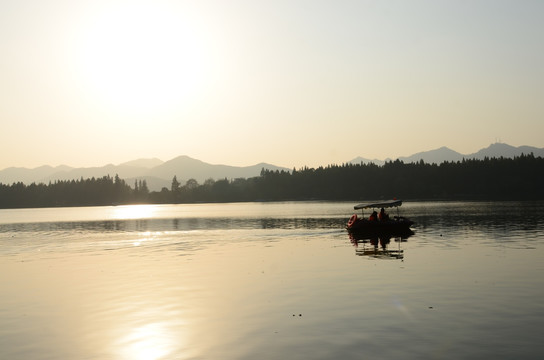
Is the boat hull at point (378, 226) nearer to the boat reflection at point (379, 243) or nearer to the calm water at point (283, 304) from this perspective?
the boat reflection at point (379, 243)

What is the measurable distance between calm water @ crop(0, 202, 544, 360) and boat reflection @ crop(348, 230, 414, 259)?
64 cm

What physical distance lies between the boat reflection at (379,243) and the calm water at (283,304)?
2.10ft

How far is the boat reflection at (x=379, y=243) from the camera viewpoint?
5269cm

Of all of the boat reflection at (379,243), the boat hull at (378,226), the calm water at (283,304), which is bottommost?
the calm water at (283,304)

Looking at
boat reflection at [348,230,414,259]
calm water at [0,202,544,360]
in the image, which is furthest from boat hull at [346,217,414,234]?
calm water at [0,202,544,360]

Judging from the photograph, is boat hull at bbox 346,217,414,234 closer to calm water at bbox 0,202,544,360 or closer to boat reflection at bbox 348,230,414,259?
boat reflection at bbox 348,230,414,259

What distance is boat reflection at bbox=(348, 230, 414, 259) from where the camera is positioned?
5269 cm

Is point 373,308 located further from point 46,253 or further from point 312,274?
point 46,253

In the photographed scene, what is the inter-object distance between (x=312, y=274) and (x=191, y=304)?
41.5 feet

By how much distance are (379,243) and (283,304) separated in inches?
1477

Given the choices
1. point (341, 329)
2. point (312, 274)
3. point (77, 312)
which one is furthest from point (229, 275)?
point (341, 329)

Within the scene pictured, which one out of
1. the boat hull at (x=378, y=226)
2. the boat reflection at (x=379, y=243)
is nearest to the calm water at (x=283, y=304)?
the boat reflection at (x=379, y=243)

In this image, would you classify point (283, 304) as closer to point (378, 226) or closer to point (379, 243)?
point (379, 243)

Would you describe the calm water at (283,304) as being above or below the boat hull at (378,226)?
below
